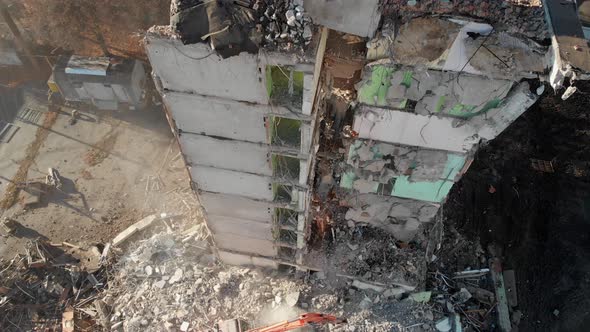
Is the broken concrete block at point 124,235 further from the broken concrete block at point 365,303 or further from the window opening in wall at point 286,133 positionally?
the window opening in wall at point 286,133

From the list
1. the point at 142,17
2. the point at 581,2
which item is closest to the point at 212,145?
the point at 142,17

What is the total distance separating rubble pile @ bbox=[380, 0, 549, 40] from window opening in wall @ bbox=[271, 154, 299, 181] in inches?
171

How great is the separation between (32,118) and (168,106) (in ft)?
54.2

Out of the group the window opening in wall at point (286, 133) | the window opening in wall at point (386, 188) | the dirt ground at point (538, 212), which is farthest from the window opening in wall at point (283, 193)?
the dirt ground at point (538, 212)

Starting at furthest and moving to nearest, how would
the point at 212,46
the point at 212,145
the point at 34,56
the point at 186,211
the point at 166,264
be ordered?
the point at 34,56 → the point at 186,211 → the point at 166,264 → the point at 212,145 → the point at 212,46

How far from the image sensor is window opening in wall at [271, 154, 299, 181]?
11.3 metres

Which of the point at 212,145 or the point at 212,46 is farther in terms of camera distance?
the point at 212,145

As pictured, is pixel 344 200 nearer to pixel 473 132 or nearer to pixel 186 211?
pixel 473 132

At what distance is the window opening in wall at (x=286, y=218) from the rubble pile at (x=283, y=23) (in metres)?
6.18

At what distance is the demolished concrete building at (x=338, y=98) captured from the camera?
8250 mm

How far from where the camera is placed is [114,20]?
73.0ft

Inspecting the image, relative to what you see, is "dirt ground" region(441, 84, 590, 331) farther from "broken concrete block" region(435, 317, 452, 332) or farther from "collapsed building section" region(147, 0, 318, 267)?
"collapsed building section" region(147, 0, 318, 267)

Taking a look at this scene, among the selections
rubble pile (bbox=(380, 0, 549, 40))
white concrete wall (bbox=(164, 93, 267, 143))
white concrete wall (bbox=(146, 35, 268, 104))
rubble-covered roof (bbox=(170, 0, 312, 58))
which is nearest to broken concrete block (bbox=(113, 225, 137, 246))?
white concrete wall (bbox=(164, 93, 267, 143))

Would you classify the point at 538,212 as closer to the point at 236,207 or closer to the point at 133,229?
the point at 236,207
